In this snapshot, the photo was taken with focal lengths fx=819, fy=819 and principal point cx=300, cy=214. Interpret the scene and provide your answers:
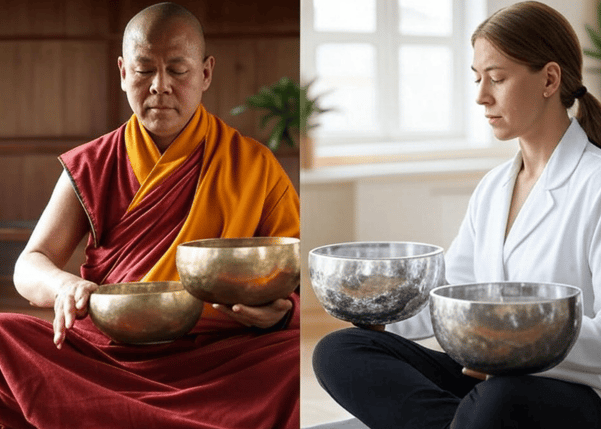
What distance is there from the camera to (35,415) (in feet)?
4.61

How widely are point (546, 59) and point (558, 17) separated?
7 centimetres

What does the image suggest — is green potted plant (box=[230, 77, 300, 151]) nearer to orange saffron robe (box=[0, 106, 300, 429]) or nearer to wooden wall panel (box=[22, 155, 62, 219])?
orange saffron robe (box=[0, 106, 300, 429])

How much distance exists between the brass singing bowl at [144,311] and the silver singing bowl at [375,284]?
236 millimetres

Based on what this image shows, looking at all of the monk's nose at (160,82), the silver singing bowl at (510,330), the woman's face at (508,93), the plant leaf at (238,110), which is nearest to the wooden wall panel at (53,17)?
the monk's nose at (160,82)

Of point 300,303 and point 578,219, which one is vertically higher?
point 578,219

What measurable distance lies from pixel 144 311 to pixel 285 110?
0.42m

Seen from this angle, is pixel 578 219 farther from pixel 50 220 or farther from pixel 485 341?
pixel 50 220

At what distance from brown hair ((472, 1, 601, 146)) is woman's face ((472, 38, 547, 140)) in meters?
0.01

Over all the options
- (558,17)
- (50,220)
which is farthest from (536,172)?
(50,220)

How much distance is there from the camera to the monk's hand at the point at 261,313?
54.9 inches

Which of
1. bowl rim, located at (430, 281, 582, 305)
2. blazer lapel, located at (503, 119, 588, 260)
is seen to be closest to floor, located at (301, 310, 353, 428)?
bowl rim, located at (430, 281, 582, 305)

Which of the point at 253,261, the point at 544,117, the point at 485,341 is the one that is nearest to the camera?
the point at 485,341

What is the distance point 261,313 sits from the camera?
1412mm

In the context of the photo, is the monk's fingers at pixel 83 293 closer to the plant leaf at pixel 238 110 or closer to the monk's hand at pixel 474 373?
the plant leaf at pixel 238 110
